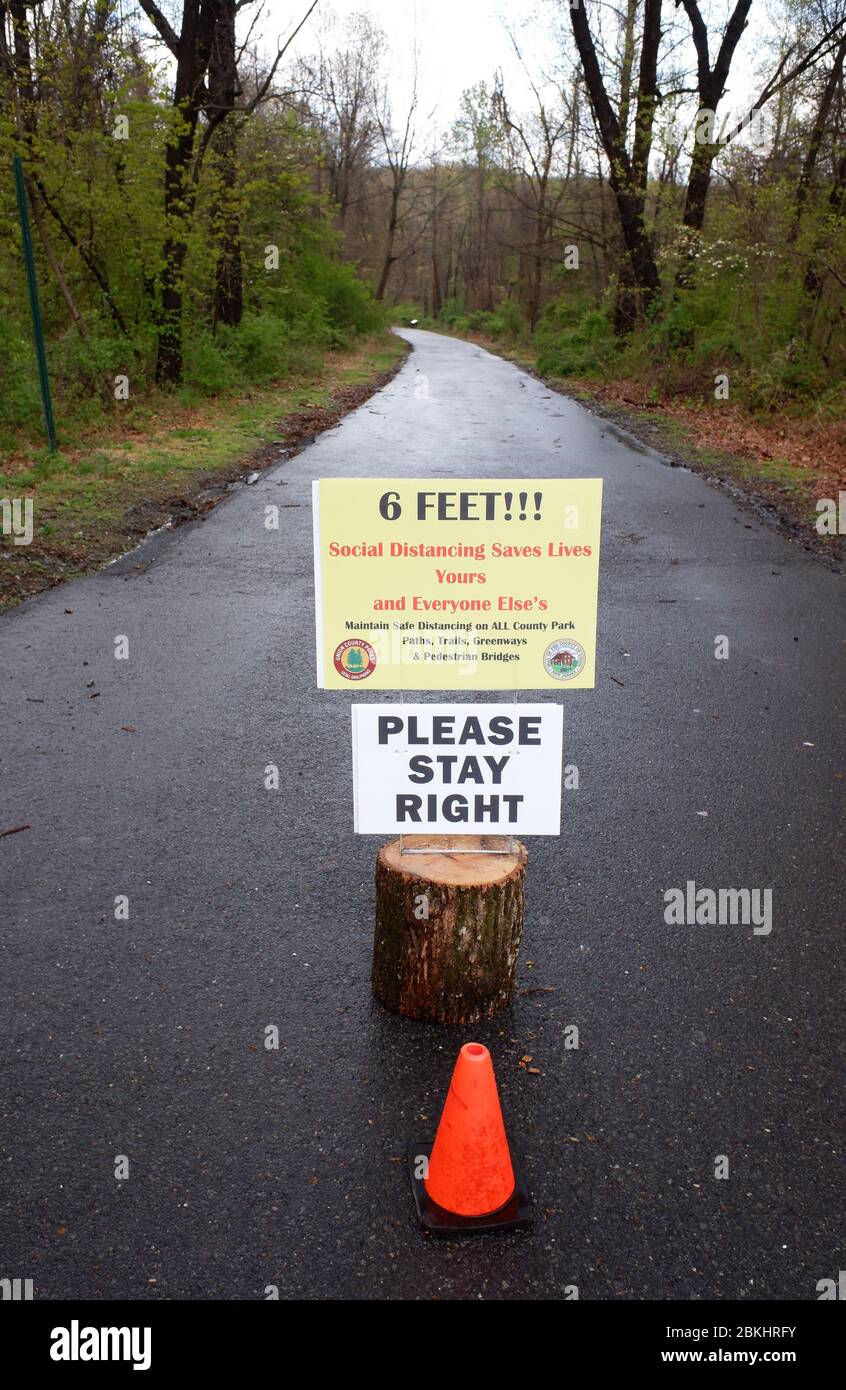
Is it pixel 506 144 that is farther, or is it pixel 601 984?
pixel 506 144

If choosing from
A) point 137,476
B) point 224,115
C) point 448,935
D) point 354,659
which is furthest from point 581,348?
point 448,935

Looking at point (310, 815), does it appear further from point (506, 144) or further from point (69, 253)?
point (506, 144)

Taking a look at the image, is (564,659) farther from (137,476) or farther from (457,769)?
(137,476)

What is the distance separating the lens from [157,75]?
14500 millimetres

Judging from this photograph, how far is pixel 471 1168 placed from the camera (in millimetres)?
2627

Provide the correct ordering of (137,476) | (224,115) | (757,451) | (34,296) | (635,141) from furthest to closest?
(635,141) → (224,115) → (757,451) → (137,476) → (34,296)

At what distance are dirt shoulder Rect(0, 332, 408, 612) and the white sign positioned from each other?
16.8 feet

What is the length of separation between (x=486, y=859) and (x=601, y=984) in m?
0.62

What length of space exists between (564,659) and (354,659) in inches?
27.7

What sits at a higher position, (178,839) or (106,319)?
(106,319)

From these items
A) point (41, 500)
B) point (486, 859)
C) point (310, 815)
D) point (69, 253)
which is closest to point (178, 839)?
point (310, 815)

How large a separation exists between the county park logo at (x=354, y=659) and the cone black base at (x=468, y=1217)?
1.52m

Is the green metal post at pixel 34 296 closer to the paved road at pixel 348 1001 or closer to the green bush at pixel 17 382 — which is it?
the green bush at pixel 17 382
